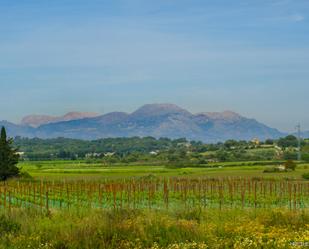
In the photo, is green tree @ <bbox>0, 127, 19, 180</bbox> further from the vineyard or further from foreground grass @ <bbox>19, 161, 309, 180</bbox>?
foreground grass @ <bbox>19, 161, 309, 180</bbox>

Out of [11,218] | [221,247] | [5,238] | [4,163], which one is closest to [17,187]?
[4,163]

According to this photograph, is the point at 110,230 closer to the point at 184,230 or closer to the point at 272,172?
the point at 184,230

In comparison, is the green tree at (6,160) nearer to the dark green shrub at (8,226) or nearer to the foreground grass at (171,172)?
the foreground grass at (171,172)

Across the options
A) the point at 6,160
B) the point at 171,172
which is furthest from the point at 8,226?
the point at 171,172

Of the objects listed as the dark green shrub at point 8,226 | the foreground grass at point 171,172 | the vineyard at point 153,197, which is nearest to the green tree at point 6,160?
the vineyard at point 153,197

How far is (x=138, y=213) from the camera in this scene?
1914cm

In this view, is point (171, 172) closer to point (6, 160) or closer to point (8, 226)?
point (6, 160)

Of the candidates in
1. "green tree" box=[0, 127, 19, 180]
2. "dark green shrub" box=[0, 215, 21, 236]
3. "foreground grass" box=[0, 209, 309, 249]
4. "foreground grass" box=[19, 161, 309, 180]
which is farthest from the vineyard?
"foreground grass" box=[19, 161, 309, 180]

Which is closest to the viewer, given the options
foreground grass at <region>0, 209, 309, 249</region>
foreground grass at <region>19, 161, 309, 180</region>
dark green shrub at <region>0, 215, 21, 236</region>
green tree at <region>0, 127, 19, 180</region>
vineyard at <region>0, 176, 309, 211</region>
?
foreground grass at <region>0, 209, 309, 249</region>

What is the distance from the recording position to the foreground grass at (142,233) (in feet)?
47.1

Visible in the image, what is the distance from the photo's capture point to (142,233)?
15586 mm

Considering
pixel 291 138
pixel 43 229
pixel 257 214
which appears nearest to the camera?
pixel 43 229

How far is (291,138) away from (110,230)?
169936 millimetres

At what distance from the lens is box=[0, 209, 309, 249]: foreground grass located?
1437cm
